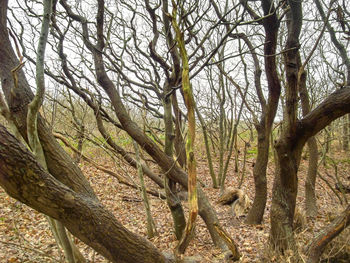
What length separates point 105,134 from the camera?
4.61 metres

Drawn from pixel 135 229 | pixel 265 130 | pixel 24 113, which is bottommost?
pixel 135 229

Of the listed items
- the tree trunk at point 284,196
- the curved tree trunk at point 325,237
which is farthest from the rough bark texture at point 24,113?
the curved tree trunk at point 325,237

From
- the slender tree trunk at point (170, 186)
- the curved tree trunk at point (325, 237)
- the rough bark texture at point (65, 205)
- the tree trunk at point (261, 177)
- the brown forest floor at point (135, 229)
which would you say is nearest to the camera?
the rough bark texture at point (65, 205)

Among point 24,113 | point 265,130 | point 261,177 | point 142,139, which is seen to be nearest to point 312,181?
point 261,177

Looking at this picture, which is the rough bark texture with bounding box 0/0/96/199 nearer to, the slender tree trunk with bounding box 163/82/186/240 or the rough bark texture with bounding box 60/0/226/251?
the rough bark texture with bounding box 60/0/226/251

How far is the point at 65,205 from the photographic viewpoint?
1602mm

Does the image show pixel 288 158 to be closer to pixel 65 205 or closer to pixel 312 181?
pixel 312 181

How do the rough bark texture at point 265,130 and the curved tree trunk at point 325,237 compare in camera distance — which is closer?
the curved tree trunk at point 325,237

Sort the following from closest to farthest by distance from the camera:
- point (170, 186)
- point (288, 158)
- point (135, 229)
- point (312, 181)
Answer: point (288, 158) → point (170, 186) → point (135, 229) → point (312, 181)

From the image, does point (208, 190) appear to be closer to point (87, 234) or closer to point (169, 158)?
point (169, 158)

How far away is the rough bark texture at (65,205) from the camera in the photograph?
1.33 m

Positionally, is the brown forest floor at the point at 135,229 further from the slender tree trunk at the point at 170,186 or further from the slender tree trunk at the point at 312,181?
the slender tree trunk at the point at 170,186

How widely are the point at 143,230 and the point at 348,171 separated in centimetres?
915

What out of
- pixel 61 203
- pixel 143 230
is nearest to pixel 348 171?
pixel 143 230
